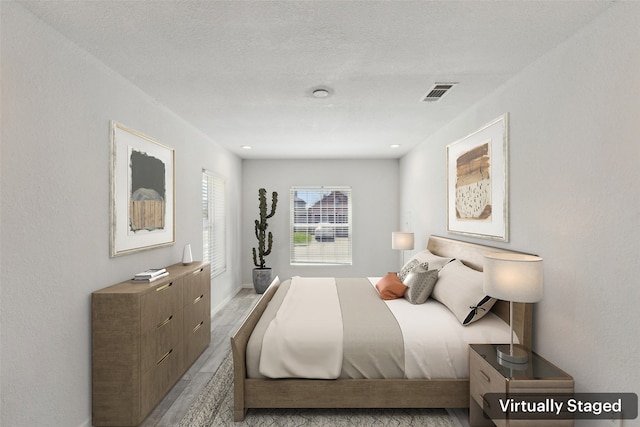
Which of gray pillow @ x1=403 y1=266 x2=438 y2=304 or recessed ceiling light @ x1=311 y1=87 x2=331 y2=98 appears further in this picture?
gray pillow @ x1=403 y1=266 x2=438 y2=304

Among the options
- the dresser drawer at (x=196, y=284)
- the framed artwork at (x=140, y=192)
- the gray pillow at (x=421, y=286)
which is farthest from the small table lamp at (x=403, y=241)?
the framed artwork at (x=140, y=192)

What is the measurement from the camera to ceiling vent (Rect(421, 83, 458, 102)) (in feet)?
8.63

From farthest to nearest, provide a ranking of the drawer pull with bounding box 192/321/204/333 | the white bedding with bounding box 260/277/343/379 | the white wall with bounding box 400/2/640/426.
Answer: the drawer pull with bounding box 192/321/204/333, the white bedding with bounding box 260/277/343/379, the white wall with bounding box 400/2/640/426

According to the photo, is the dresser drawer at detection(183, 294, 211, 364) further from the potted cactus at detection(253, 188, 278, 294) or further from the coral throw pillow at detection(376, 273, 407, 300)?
the potted cactus at detection(253, 188, 278, 294)

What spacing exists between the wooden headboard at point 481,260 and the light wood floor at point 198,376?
8.25 feet

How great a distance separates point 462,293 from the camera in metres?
2.58

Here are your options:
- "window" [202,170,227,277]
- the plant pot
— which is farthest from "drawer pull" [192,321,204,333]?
the plant pot

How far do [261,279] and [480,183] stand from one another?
12.9ft

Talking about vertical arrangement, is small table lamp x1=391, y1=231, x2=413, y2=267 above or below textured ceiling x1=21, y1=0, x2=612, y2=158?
below

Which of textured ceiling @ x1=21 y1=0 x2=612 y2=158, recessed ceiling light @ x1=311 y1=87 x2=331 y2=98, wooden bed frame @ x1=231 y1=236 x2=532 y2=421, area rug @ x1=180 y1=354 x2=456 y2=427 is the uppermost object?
textured ceiling @ x1=21 y1=0 x2=612 y2=158

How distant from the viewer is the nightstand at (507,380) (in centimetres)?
175

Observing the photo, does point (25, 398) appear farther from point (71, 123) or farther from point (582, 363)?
point (582, 363)

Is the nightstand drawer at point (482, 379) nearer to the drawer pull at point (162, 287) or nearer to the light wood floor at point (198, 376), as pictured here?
the light wood floor at point (198, 376)

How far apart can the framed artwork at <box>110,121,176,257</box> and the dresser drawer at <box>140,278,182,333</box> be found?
1.35 ft
